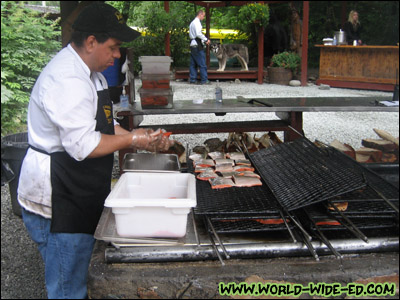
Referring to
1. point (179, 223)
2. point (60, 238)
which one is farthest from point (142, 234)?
point (60, 238)

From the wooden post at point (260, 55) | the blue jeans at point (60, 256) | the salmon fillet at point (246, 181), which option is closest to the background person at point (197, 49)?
the wooden post at point (260, 55)

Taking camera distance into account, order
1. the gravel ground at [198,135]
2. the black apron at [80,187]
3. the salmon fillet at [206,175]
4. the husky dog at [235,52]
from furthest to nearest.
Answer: the husky dog at [235,52] < the gravel ground at [198,135] < the salmon fillet at [206,175] < the black apron at [80,187]

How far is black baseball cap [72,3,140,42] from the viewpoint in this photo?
86.7 inches

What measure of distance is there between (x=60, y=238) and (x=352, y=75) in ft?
37.7

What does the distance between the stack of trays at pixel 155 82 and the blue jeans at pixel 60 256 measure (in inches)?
78.3

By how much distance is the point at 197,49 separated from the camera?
12.5 meters

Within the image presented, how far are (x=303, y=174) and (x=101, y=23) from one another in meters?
1.67

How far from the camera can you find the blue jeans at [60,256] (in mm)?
2348

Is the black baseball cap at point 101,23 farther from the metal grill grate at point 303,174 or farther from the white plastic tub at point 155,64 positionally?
the white plastic tub at point 155,64

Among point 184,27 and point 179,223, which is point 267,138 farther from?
point 184,27

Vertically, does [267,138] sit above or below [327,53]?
below

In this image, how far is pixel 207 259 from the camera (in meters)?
2.10

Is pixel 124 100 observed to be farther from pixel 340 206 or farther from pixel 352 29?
pixel 352 29

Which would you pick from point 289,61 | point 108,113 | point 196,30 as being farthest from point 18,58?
point 289,61
